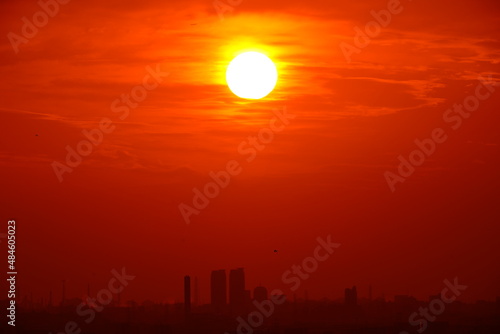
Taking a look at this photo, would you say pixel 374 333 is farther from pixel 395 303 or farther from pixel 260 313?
pixel 395 303

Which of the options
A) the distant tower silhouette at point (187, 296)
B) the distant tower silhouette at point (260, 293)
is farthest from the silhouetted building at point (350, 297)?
the distant tower silhouette at point (187, 296)

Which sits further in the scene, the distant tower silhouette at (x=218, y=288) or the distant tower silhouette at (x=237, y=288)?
the distant tower silhouette at (x=218, y=288)

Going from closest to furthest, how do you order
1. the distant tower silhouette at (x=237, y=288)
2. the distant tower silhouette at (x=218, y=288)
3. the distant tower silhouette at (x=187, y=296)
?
the distant tower silhouette at (x=187, y=296), the distant tower silhouette at (x=237, y=288), the distant tower silhouette at (x=218, y=288)

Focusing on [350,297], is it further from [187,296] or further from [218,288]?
[187,296]

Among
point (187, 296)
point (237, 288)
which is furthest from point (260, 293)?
point (187, 296)

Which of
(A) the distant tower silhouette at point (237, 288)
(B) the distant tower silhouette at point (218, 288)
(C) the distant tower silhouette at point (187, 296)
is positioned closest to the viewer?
(C) the distant tower silhouette at point (187, 296)

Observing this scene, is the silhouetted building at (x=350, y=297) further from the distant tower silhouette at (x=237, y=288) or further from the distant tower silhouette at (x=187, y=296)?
the distant tower silhouette at (x=187, y=296)
